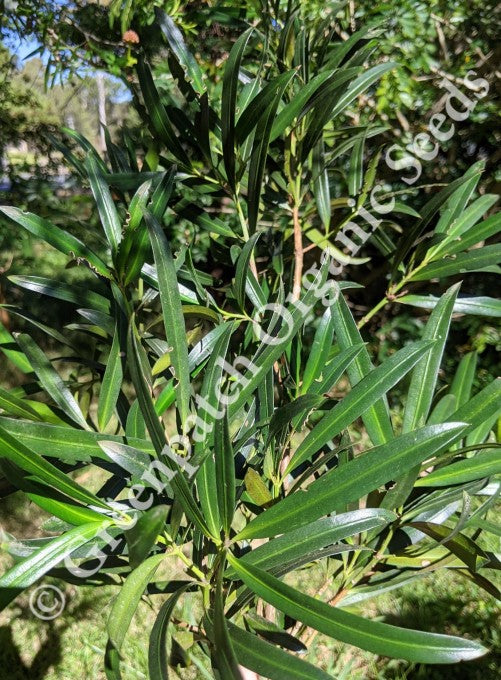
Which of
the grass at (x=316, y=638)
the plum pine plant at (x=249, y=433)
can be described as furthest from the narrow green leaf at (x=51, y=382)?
the grass at (x=316, y=638)

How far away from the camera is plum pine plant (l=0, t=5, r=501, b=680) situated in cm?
43

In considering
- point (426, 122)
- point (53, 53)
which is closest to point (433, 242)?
point (426, 122)

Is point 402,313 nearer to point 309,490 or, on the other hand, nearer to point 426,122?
point 426,122

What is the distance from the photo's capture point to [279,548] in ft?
1.57

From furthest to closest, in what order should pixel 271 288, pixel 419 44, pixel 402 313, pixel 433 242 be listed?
pixel 402 313 < pixel 419 44 < pixel 271 288 < pixel 433 242

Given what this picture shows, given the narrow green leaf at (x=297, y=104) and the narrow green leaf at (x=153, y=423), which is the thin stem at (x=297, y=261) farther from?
the narrow green leaf at (x=153, y=423)

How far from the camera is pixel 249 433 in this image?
0.54 meters

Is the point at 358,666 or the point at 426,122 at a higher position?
the point at 426,122

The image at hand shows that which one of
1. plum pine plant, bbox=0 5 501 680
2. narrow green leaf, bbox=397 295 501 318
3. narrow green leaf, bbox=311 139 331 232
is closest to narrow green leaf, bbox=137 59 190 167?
plum pine plant, bbox=0 5 501 680

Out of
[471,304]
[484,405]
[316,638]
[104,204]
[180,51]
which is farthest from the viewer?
[316,638]

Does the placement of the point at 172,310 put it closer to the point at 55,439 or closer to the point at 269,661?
the point at 55,439

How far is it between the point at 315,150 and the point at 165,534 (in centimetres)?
62

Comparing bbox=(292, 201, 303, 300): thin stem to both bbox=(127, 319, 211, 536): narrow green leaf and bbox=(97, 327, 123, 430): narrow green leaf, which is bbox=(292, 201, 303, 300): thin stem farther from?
bbox=(127, 319, 211, 536): narrow green leaf

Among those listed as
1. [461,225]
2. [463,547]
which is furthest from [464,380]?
[463,547]
